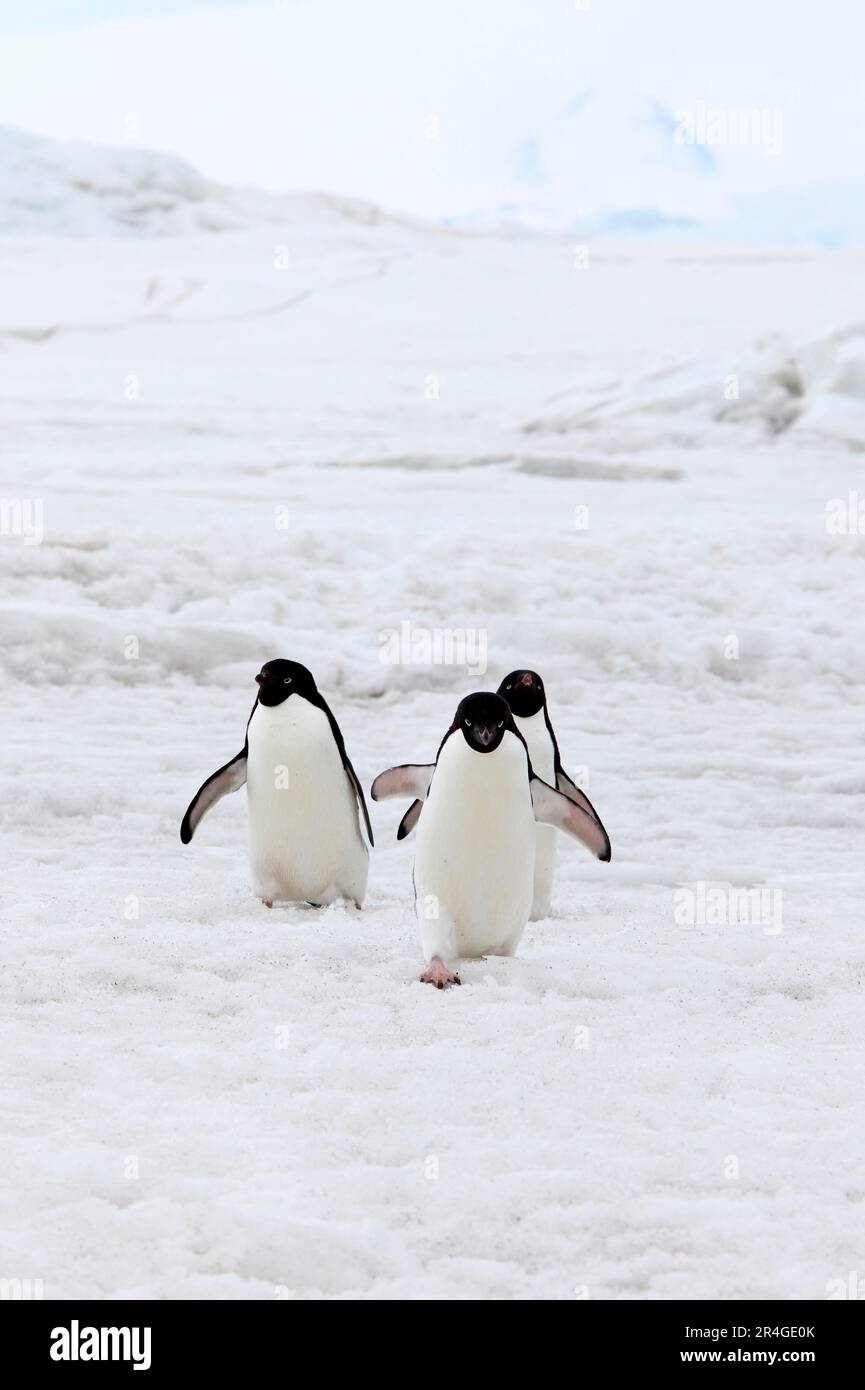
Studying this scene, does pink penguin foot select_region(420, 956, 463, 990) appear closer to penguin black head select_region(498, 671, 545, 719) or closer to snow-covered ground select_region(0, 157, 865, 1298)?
snow-covered ground select_region(0, 157, 865, 1298)

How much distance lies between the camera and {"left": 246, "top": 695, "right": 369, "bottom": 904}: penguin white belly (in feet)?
13.1

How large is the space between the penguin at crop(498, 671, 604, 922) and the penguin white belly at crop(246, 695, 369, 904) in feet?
1.72

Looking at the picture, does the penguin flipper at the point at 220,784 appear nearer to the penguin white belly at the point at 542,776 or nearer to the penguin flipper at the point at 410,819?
the penguin flipper at the point at 410,819

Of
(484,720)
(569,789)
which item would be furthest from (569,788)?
(484,720)

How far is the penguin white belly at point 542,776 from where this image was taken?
13.6 feet

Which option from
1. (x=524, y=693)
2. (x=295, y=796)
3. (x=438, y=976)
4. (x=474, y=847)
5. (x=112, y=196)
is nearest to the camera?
(x=438, y=976)

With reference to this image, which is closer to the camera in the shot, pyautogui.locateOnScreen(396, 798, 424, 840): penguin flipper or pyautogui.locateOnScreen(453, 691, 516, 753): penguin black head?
pyautogui.locateOnScreen(453, 691, 516, 753): penguin black head

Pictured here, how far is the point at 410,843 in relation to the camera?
5191 mm

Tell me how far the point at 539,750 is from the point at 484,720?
82 cm

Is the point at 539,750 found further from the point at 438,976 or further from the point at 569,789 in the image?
the point at 438,976

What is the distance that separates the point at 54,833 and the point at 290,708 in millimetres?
1263

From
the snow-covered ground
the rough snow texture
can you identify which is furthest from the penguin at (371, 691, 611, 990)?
the rough snow texture

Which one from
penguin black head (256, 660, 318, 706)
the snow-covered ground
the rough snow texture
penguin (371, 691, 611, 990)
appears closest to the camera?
the snow-covered ground

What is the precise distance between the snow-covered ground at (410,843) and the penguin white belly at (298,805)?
194mm
